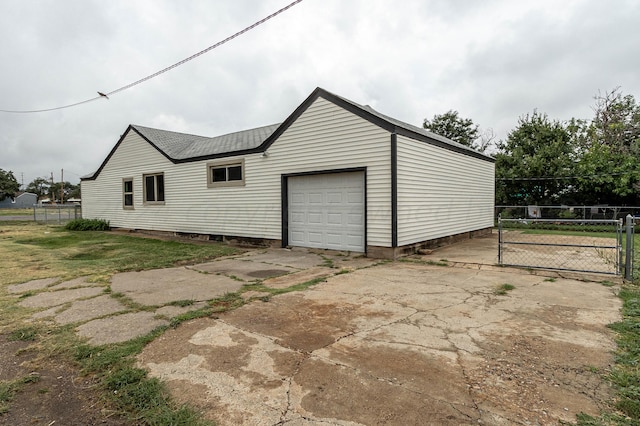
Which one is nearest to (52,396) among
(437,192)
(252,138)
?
(437,192)

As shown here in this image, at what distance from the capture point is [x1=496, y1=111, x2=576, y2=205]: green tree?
1914 centimetres

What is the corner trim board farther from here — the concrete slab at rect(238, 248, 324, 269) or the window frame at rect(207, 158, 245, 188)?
the window frame at rect(207, 158, 245, 188)

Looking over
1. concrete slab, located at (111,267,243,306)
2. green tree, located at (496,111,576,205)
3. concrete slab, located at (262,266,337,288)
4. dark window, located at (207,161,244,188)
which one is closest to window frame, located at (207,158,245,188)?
dark window, located at (207,161,244,188)

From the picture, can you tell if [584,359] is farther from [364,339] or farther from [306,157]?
[306,157]

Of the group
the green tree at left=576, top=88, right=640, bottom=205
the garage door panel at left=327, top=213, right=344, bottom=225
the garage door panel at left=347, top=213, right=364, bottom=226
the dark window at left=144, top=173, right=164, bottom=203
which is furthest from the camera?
the green tree at left=576, top=88, right=640, bottom=205

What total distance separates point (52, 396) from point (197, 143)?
47.3ft

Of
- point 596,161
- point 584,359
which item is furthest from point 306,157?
point 596,161

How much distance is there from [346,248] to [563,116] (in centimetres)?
2061

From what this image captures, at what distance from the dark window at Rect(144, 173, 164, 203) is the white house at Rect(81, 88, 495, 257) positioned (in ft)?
0.15

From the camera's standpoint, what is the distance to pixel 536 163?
753 inches

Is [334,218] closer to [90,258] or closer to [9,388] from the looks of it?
[90,258]

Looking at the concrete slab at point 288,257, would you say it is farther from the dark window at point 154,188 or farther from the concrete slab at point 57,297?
the dark window at point 154,188

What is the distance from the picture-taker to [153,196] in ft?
49.4

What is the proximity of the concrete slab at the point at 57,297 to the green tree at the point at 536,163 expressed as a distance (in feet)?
69.9
